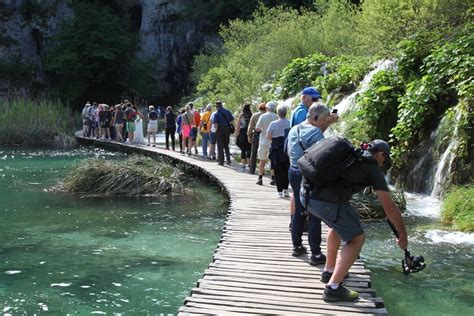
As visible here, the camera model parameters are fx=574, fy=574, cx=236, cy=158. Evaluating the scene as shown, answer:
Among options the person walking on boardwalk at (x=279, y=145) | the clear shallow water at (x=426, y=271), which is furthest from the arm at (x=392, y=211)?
the person walking on boardwalk at (x=279, y=145)

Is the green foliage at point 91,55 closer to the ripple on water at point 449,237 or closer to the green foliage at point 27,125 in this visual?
the green foliage at point 27,125

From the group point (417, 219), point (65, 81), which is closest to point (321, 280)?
point (417, 219)

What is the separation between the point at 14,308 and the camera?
6148 mm

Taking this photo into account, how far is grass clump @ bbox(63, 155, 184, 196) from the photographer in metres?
13.4

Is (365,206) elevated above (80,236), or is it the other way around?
(365,206)

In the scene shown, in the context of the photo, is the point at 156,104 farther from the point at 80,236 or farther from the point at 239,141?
the point at 80,236

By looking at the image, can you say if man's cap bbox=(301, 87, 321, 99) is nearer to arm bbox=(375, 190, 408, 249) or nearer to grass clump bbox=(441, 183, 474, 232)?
arm bbox=(375, 190, 408, 249)

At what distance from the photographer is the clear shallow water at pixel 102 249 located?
6.45 metres

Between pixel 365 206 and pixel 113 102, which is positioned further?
pixel 113 102

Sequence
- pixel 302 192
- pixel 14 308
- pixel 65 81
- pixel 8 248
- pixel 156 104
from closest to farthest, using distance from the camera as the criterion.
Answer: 1. pixel 302 192
2. pixel 14 308
3. pixel 8 248
4. pixel 65 81
5. pixel 156 104

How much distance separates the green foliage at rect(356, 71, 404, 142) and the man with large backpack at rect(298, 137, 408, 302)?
8550 mm

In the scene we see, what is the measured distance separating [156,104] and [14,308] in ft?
120

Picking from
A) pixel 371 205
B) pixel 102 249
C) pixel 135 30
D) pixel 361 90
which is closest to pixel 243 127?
pixel 361 90

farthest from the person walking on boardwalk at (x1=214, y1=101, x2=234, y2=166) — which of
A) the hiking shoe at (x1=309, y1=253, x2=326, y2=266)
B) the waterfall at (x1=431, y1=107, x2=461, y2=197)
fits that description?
the hiking shoe at (x1=309, y1=253, x2=326, y2=266)
